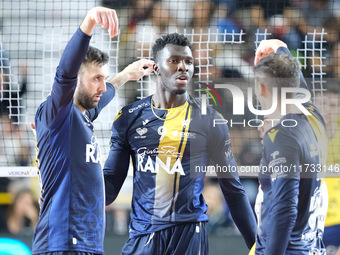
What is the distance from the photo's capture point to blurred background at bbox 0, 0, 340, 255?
24.8ft

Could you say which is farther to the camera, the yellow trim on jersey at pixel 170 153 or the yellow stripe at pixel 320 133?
the yellow trim on jersey at pixel 170 153

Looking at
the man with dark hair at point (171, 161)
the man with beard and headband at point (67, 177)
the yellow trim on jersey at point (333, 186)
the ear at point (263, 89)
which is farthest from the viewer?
the yellow trim on jersey at point (333, 186)

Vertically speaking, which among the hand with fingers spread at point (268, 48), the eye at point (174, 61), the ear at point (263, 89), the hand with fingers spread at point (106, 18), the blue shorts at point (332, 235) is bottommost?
the blue shorts at point (332, 235)

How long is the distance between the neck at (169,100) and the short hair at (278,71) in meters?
0.79

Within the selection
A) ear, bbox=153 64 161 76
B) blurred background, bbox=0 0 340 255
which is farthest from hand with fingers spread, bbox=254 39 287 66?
blurred background, bbox=0 0 340 255

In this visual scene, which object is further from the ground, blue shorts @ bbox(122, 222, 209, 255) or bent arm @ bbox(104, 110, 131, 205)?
bent arm @ bbox(104, 110, 131, 205)

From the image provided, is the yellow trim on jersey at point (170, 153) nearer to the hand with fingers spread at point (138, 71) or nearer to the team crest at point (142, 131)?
the team crest at point (142, 131)

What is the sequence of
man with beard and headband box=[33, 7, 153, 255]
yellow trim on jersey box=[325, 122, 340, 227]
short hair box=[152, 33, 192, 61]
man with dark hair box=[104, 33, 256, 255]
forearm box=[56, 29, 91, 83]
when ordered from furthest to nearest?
yellow trim on jersey box=[325, 122, 340, 227], short hair box=[152, 33, 192, 61], man with dark hair box=[104, 33, 256, 255], man with beard and headband box=[33, 7, 153, 255], forearm box=[56, 29, 91, 83]

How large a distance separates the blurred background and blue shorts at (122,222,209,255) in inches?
67.5

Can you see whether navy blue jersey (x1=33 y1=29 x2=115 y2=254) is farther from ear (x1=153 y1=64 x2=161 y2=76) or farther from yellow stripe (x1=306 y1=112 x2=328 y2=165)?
yellow stripe (x1=306 y1=112 x2=328 y2=165)

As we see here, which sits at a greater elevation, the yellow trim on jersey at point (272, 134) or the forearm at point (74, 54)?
the forearm at point (74, 54)

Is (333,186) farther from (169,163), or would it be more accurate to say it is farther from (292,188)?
(169,163)

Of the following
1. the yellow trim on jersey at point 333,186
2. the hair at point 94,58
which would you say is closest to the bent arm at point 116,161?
the hair at point 94,58

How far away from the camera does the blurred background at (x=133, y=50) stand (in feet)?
24.8
